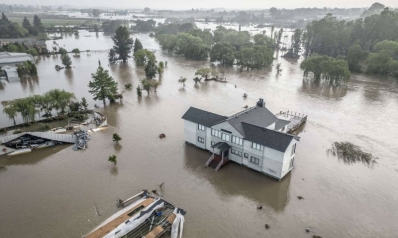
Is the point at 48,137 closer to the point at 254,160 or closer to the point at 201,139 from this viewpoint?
the point at 201,139

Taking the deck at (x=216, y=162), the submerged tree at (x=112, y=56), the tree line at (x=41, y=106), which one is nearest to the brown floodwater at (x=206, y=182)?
the deck at (x=216, y=162)

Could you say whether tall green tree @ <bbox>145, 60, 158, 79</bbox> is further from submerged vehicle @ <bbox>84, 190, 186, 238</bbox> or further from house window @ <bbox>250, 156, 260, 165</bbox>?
submerged vehicle @ <bbox>84, 190, 186, 238</bbox>

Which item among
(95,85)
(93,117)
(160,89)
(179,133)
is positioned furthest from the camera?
(160,89)

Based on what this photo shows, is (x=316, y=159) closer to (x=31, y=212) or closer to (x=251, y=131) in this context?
(x=251, y=131)

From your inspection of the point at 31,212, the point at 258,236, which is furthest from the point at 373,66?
the point at 31,212

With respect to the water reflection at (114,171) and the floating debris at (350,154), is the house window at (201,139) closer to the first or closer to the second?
the water reflection at (114,171)

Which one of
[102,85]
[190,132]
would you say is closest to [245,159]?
[190,132]

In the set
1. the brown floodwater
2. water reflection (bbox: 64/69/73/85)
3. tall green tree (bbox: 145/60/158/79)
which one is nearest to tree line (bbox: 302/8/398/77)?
the brown floodwater
